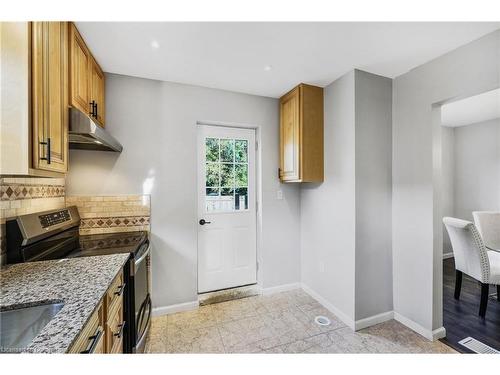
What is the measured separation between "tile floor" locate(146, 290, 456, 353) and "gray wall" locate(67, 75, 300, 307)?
0.32 metres

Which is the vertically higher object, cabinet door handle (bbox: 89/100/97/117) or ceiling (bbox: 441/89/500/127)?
ceiling (bbox: 441/89/500/127)

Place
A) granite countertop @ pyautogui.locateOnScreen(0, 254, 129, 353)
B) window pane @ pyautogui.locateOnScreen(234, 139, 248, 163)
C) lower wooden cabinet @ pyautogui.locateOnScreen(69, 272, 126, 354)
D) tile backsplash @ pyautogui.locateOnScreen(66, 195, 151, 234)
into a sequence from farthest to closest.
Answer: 1. window pane @ pyautogui.locateOnScreen(234, 139, 248, 163)
2. tile backsplash @ pyautogui.locateOnScreen(66, 195, 151, 234)
3. lower wooden cabinet @ pyautogui.locateOnScreen(69, 272, 126, 354)
4. granite countertop @ pyautogui.locateOnScreen(0, 254, 129, 353)

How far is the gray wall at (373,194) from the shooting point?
6.67 feet

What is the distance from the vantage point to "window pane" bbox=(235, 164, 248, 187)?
2713mm

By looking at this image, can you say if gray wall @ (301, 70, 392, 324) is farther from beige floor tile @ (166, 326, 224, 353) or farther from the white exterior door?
beige floor tile @ (166, 326, 224, 353)

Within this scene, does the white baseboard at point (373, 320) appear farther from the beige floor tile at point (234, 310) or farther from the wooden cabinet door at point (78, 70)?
the wooden cabinet door at point (78, 70)

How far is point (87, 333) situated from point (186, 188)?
5.41 feet

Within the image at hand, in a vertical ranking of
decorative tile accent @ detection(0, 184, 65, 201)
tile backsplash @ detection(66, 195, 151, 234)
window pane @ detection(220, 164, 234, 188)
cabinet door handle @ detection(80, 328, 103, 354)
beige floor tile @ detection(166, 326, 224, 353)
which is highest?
window pane @ detection(220, 164, 234, 188)


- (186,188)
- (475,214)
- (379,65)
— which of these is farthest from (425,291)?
(186,188)

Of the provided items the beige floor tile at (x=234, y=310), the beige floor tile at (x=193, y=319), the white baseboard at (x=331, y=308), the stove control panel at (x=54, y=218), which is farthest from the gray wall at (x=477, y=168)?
→ the stove control panel at (x=54, y=218)

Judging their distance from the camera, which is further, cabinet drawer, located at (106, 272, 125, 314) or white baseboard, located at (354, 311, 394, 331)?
white baseboard, located at (354, 311, 394, 331)

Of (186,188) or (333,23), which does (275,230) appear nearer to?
(186,188)

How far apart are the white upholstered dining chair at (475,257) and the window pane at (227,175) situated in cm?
245

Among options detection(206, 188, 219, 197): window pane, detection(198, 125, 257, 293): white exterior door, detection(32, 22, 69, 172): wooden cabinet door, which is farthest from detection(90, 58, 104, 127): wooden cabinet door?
detection(206, 188, 219, 197): window pane
